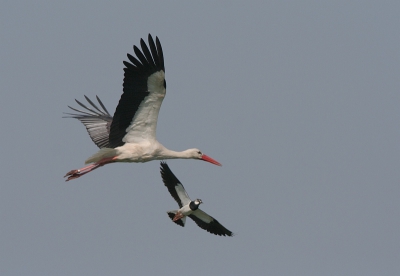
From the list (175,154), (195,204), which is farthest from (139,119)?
(195,204)

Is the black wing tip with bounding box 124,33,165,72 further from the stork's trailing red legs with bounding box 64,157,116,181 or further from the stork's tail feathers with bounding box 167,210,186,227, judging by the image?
the stork's tail feathers with bounding box 167,210,186,227

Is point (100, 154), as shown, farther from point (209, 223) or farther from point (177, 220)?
point (209, 223)

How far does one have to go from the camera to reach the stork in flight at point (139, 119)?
15461mm

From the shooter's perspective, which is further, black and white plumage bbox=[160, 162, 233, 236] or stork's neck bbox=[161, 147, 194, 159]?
black and white plumage bbox=[160, 162, 233, 236]

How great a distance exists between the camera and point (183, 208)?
19047 mm

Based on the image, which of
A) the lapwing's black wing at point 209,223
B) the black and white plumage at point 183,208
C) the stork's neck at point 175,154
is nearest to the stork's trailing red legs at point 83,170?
the stork's neck at point 175,154

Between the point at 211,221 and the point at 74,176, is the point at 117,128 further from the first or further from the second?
the point at 211,221

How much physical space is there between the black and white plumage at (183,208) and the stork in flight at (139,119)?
1.46m

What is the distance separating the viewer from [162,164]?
63.0 ft

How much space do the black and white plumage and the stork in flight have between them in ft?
4.79

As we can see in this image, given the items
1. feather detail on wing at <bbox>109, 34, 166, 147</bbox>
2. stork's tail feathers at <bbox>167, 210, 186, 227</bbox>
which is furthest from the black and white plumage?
feather detail on wing at <bbox>109, 34, 166, 147</bbox>

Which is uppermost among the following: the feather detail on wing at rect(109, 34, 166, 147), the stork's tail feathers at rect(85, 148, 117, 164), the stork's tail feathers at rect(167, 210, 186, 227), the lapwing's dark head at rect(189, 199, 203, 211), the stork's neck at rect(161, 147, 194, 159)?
the feather detail on wing at rect(109, 34, 166, 147)

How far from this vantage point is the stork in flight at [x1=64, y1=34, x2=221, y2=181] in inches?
609

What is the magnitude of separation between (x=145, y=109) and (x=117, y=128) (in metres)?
0.96
